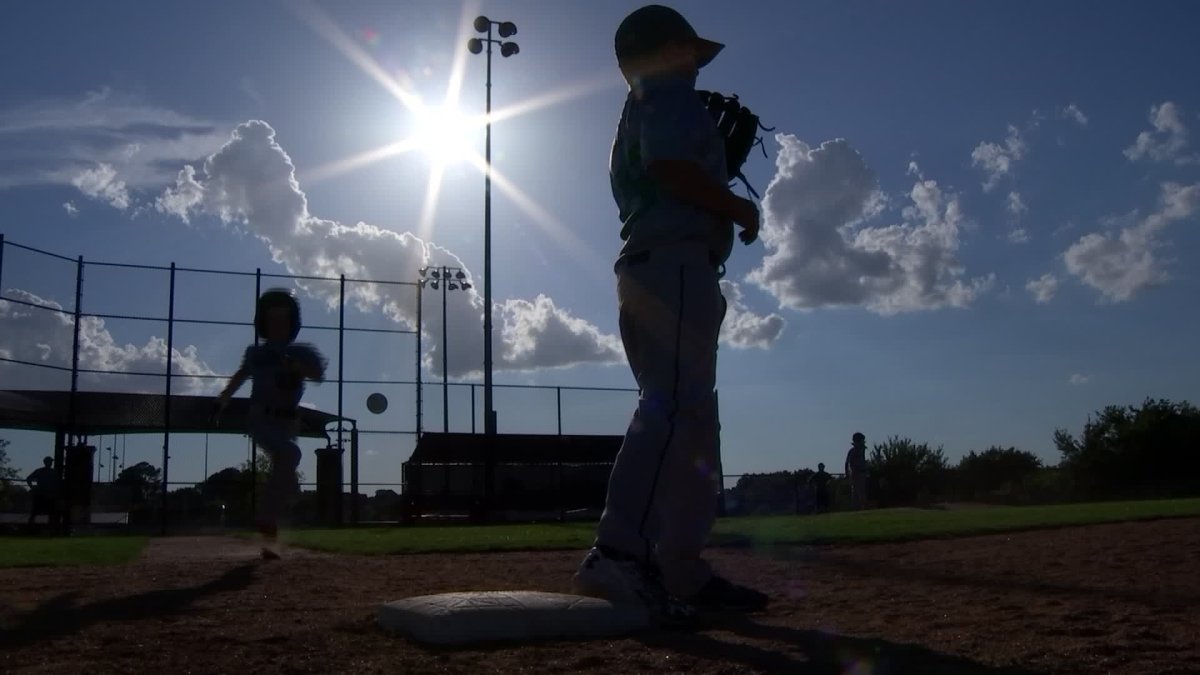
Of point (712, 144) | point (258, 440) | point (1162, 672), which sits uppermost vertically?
point (712, 144)

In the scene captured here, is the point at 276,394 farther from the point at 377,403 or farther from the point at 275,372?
the point at 377,403

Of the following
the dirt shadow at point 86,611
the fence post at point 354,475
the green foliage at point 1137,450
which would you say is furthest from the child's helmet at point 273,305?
the green foliage at point 1137,450

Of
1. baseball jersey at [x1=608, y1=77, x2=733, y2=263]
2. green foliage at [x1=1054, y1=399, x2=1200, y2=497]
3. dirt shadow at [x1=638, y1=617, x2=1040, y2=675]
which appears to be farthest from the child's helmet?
green foliage at [x1=1054, y1=399, x2=1200, y2=497]

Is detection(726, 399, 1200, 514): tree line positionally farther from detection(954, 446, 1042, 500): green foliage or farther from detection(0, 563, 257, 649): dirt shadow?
detection(0, 563, 257, 649): dirt shadow

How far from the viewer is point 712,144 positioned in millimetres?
3711

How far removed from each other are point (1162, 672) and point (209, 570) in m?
4.68

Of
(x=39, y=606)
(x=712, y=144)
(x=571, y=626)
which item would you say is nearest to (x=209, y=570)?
(x=39, y=606)

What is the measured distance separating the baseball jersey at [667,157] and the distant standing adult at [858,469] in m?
17.8

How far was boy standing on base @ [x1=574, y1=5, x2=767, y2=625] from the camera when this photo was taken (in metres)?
3.48

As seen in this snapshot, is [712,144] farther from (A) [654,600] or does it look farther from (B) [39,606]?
(B) [39,606]

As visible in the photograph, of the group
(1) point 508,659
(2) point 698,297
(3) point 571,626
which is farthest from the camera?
(2) point 698,297

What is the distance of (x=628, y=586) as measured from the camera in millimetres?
3338

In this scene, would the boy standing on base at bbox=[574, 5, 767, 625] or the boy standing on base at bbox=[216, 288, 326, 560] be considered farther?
the boy standing on base at bbox=[216, 288, 326, 560]

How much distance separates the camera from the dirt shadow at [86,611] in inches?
125
